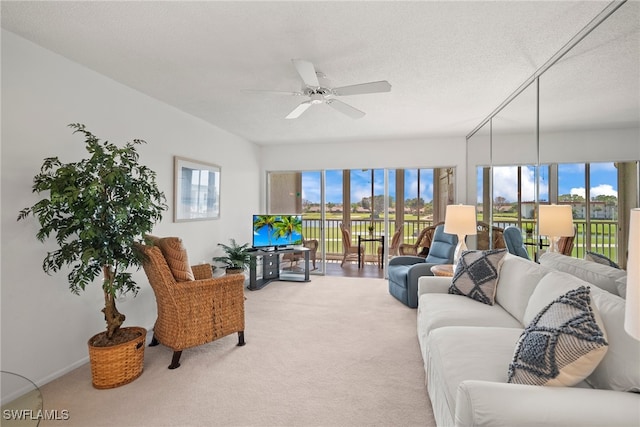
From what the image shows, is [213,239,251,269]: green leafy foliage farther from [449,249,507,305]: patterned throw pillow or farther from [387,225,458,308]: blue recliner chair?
[449,249,507,305]: patterned throw pillow

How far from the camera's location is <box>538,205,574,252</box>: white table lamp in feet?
7.89

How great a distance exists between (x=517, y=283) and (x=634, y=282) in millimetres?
1513

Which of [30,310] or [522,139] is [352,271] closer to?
[522,139]

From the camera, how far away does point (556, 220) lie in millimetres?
2521

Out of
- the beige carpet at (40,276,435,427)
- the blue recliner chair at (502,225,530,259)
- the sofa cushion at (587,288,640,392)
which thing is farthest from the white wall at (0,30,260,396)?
the blue recliner chair at (502,225,530,259)

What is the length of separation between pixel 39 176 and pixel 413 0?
2.63 m

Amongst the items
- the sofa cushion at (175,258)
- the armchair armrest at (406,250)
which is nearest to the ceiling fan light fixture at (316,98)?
the sofa cushion at (175,258)

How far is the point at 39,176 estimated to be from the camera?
7.07 ft

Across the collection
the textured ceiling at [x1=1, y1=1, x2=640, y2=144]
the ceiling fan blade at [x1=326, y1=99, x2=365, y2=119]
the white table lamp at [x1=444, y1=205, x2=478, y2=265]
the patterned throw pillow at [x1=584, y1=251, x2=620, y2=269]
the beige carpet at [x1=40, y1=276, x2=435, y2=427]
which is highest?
the textured ceiling at [x1=1, y1=1, x2=640, y2=144]

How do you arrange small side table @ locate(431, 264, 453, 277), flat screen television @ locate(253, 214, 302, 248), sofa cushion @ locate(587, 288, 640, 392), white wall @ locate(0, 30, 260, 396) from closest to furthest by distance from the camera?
sofa cushion @ locate(587, 288, 640, 392), white wall @ locate(0, 30, 260, 396), small side table @ locate(431, 264, 453, 277), flat screen television @ locate(253, 214, 302, 248)

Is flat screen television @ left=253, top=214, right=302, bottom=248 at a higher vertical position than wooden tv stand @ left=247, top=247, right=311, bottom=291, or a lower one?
higher

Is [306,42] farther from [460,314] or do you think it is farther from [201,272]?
[201,272]

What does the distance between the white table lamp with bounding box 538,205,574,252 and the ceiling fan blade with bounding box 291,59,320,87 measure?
85.1 inches

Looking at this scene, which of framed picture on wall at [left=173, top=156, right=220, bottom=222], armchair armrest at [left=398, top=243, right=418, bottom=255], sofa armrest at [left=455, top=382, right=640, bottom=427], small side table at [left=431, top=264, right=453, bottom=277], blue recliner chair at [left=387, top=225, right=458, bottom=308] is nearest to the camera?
sofa armrest at [left=455, top=382, right=640, bottom=427]
